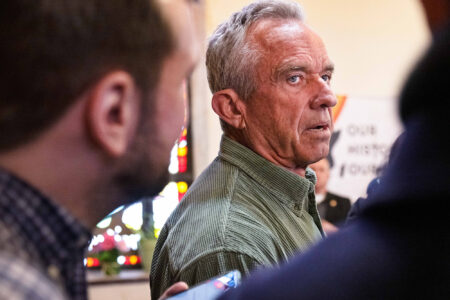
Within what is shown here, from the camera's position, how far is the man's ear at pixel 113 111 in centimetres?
68

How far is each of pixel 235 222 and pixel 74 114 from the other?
2.36ft

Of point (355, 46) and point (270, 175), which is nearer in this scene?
point (270, 175)

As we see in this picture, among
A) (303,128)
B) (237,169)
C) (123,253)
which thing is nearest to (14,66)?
(237,169)

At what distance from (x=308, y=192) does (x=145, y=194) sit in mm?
906

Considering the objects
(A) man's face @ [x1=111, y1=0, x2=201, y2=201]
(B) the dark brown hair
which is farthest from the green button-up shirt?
(B) the dark brown hair

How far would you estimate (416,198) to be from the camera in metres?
0.56

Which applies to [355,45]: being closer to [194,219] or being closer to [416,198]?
[194,219]

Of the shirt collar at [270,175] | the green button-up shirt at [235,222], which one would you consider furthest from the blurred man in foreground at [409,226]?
the shirt collar at [270,175]

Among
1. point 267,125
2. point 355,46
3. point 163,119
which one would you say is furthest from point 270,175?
point 355,46

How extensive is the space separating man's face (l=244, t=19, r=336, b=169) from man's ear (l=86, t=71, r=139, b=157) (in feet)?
3.05

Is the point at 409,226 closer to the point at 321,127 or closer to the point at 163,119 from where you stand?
the point at 163,119

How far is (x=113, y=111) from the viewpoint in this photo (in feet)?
2.29

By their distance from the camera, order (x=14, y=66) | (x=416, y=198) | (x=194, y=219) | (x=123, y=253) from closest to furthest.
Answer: (x=416, y=198) < (x=14, y=66) < (x=194, y=219) < (x=123, y=253)

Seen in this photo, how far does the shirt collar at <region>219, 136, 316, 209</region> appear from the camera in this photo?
1545 millimetres
